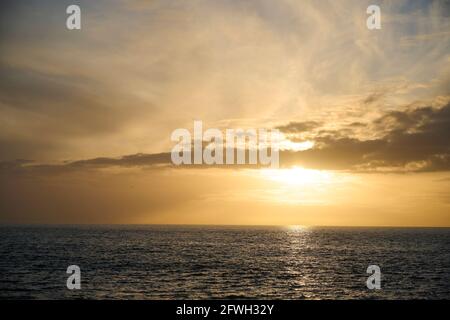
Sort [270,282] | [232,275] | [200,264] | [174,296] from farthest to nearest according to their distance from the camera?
[200,264], [232,275], [270,282], [174,296]

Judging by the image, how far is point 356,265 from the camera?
73688 millimetres

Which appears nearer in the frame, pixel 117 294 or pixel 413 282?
pixel 117 294
